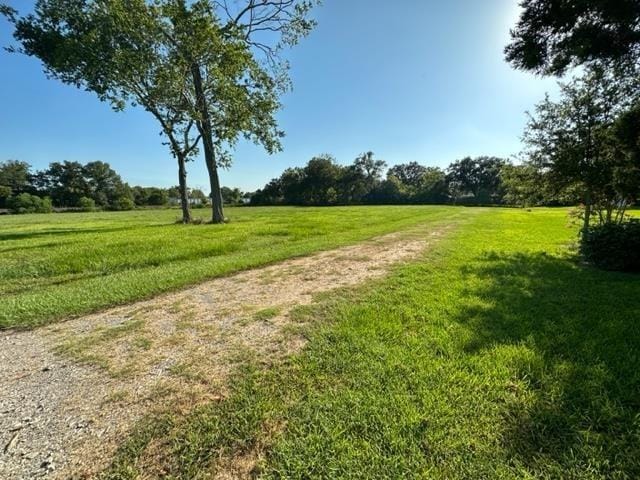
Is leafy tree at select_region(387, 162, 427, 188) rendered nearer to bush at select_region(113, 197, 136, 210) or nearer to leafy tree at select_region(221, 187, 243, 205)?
leafy tree at select_region(221, 187, 243, 205)

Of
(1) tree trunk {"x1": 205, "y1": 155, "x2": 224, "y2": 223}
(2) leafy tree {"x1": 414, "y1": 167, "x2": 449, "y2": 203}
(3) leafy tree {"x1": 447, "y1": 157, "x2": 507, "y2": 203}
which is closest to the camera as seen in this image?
(1) tree trunk {"x1": 205, "y1": 155, "x2": 224, "y2": 223}

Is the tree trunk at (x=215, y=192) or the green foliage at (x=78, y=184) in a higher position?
the green foliage at (x=78, y=184)

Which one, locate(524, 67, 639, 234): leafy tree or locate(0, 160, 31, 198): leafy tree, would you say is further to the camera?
locate(0, 160, 31, 198): leafy tree

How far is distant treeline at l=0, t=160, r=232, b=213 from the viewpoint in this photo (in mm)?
69881

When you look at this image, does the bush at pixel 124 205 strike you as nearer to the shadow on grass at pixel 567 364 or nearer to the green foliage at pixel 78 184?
the green foliage at pixel 78 184

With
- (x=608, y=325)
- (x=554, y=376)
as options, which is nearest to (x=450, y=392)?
(x=554, y=376)

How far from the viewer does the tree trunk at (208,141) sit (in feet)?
50.6

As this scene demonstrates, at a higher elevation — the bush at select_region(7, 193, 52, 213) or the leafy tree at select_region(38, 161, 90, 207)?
the leafy tree at select_region(38, 161, 90, 207)

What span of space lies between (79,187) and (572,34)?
95922 mm

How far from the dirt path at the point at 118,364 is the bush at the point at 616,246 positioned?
6.52 meters

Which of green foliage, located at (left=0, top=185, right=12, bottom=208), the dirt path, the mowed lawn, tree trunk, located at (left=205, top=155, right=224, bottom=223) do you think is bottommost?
the dirt path

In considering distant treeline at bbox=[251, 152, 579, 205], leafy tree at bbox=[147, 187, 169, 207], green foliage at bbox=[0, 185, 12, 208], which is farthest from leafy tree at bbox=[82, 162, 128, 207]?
distant treeline at bbox=[251, 152, 579, 205]

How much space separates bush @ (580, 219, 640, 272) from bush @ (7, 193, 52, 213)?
75.3m

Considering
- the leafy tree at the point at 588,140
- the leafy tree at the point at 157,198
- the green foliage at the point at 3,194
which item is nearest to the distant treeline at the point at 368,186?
the leafy tree at the point at 157,198
